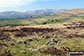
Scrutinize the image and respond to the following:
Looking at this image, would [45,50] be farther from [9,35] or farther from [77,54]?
[9,35]

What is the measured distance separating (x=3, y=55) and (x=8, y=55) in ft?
4.67

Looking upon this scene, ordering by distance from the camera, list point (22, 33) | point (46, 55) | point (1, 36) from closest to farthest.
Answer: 1. point (46, 55)
2. point (1, 36)
3. point (22, 33)

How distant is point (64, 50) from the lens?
50375 millimetres

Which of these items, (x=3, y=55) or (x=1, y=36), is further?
(x=1, y=36)

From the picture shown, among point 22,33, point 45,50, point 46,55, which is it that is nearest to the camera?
point 46,55

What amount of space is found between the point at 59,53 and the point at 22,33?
182 ft

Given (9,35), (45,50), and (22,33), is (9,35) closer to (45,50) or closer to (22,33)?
(22,33)

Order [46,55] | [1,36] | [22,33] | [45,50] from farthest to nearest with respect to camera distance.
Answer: [22,33], [1,36], [45,50], [46,55]

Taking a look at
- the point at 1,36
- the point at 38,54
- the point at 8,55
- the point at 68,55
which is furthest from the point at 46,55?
the point at 1,36

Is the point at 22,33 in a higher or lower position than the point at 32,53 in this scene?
lower

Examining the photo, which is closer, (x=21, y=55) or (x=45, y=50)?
(x=21, y=55)

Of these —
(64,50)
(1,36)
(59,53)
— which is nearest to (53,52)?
(59,53)

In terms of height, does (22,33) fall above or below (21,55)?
below

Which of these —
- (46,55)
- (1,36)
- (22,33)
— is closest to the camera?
(46,55)
